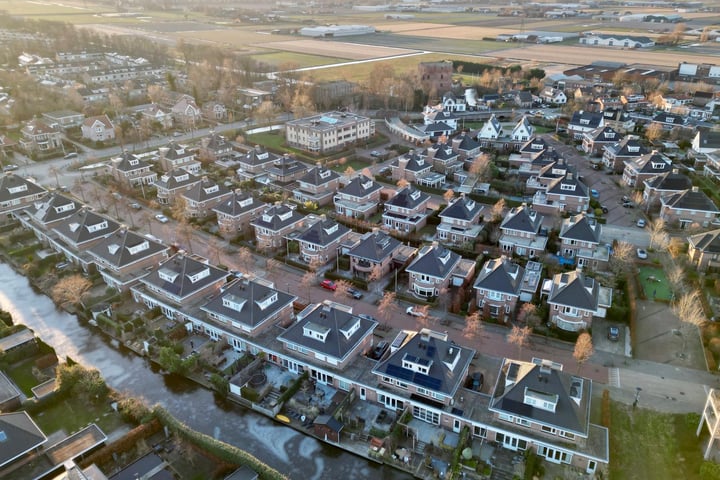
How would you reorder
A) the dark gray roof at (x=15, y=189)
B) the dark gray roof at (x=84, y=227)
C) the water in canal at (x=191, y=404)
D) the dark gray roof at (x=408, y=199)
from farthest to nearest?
the dark gray roof at (x=15, y=189), the dark gray roof at (x=408, y=199), the dark gray roof at (x=84, y=227), the water in canal at (x=191, y=404)

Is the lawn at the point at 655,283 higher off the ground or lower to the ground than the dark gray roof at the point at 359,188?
lower

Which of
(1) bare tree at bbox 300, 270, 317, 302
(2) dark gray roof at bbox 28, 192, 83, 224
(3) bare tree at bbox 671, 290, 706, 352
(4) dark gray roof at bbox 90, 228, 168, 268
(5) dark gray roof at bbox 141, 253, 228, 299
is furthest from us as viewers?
(2) dark gray roof at bbox 28, 192, 83, 224

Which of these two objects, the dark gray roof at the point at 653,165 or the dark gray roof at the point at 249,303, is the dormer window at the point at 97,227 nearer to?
the dark gray roof at the point at 249,303

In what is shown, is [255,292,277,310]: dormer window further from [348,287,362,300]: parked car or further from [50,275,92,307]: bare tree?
[50,275,92,307]: bare tree

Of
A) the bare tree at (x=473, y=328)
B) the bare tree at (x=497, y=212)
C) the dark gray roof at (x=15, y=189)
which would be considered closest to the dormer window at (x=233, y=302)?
the bare tree at (x=473, y=328)

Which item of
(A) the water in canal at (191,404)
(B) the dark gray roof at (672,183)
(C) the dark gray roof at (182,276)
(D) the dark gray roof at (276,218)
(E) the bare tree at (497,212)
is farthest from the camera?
(B) the dark gray roof at (672,183)

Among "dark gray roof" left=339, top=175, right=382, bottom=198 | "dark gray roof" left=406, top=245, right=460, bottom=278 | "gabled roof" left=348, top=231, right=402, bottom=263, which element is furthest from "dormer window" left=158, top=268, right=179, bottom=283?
"dark gray roof" left=339, top=175, right=382, bottom=198

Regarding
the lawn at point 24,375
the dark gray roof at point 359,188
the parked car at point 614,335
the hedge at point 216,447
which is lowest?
the lawn at point 24,375
